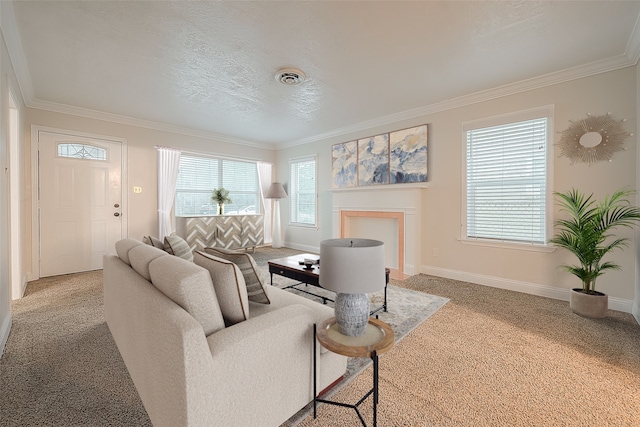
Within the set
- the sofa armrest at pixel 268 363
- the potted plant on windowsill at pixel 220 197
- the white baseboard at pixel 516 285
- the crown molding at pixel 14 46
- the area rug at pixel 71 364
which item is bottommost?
the area rug at pixel 71 364

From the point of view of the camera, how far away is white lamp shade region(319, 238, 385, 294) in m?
1.16

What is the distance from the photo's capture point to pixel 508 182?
3418 mm

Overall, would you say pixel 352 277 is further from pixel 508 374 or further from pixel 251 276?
pixel 508 374

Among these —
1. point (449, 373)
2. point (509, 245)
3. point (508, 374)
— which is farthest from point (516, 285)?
point (449, 373)

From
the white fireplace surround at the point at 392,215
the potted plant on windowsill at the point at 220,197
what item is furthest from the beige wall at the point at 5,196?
the white fireplace surround at the point at 392,215

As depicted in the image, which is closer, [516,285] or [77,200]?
[516,285]

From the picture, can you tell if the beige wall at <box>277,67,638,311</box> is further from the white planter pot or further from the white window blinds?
the white planter pot

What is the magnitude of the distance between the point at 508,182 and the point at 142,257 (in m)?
3.99

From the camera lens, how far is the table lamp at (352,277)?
3.80 ft

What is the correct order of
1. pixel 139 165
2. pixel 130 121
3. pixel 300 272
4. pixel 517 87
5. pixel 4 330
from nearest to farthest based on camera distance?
pixel 4 330 → pixel 300 272 → pixel 517 87 → pixel 130 121 → pixel 139 165

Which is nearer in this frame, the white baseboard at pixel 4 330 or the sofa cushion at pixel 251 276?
the sofa cushion at pixel 251 276

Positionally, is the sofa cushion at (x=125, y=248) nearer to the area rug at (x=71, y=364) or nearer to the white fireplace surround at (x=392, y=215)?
the area rug at (x=71, y=364)

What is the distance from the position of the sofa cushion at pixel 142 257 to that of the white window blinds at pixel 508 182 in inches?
149

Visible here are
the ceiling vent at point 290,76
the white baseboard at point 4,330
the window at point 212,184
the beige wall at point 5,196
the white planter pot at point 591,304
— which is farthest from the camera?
the window at point 212,184
